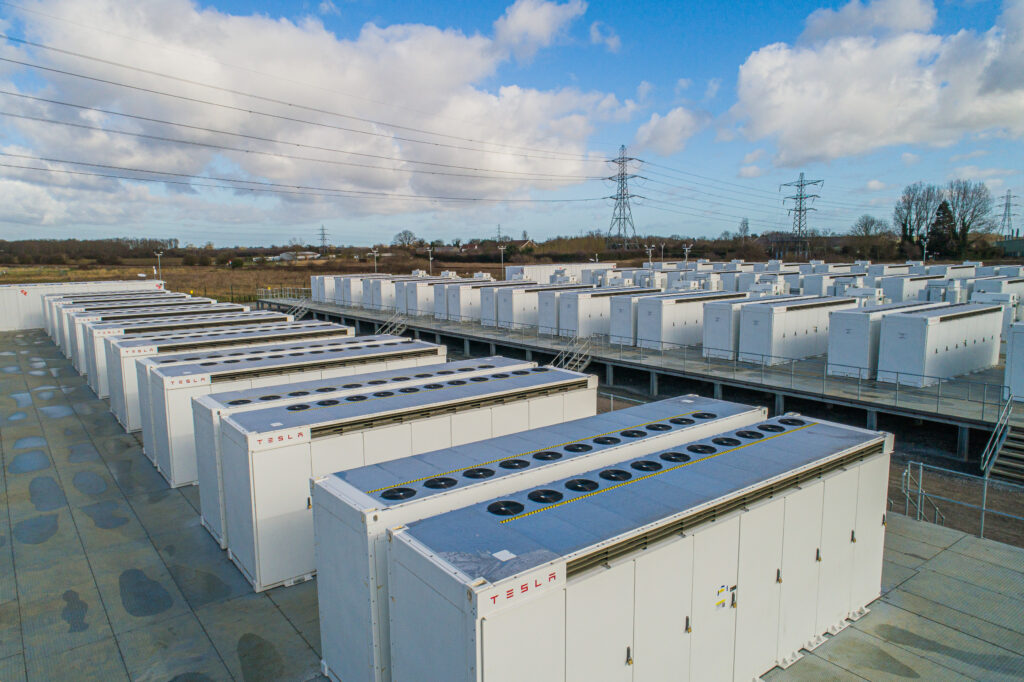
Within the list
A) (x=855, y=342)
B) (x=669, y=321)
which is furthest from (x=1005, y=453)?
(x=669, y=321)

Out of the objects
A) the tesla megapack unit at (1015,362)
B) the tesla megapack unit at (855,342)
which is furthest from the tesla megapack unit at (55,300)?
the tesla megapack unit at (1015,362)

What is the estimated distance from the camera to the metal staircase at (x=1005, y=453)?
15812 millimetres

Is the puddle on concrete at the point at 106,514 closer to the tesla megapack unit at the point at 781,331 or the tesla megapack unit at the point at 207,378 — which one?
the tesla megapack unit at the point at 207,378

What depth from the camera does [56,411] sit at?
2231 cm

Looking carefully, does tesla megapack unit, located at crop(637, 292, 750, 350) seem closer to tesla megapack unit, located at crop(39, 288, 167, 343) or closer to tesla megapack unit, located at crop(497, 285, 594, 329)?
tesla megapack unit, located at crop(497, 285, 594, 329)

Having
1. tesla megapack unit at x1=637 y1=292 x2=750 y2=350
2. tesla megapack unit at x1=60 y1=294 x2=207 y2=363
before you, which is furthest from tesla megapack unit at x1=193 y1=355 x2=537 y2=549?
tesla megapack unit at x1=60 y1=294 x2=207 y2=363

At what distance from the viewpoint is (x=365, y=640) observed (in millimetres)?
7488

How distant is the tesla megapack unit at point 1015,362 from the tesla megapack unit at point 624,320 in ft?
47.0

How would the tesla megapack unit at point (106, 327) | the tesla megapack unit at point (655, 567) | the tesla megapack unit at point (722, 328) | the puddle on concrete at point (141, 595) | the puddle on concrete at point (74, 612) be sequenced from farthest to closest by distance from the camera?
the tesla megapack unit at point (722, 328) < the tesla megapack unit at point (106, 327) < the puddle on concrete at point (141, 595) < the puddle on concrete at point (74, 612) < the tesla megapack unit at point (655, 567)

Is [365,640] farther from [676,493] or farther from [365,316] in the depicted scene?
[365,316]

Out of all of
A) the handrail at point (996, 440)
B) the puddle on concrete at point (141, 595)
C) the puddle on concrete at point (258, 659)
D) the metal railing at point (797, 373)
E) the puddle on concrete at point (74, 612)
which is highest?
the metal railing at point (797, 373)

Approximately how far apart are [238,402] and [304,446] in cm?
289

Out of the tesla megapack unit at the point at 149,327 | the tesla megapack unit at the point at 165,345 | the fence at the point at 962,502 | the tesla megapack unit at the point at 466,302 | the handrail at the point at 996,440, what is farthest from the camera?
the tesla megapack unit at the point at 466,302

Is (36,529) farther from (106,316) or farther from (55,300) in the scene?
(55,300)
